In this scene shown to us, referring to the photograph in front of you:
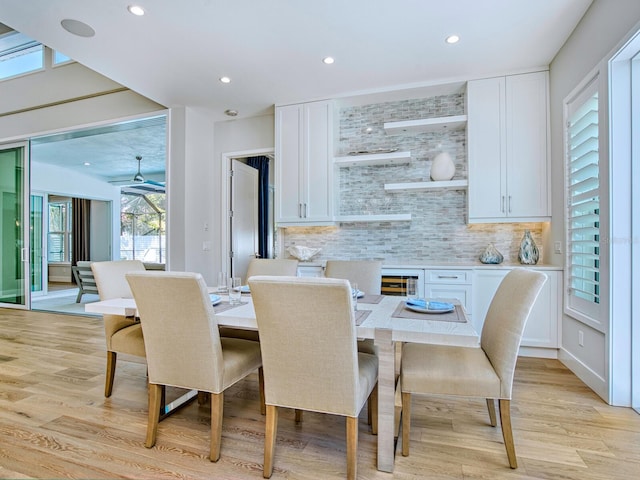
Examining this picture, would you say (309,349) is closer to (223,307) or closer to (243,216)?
(223,307)

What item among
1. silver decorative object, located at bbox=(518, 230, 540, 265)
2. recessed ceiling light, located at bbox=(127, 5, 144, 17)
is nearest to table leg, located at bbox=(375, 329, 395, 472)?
silver decorative object, located at bbox=(518, 230, 540, 265)

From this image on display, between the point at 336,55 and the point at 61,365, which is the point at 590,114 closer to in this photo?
the point at 336,55

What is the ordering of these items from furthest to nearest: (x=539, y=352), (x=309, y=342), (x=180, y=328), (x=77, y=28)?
(x=539, y=352) < (x=77, y=28) < (x=180, y=328) < (x=309, y=342)

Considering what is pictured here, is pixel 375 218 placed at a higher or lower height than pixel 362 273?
higher

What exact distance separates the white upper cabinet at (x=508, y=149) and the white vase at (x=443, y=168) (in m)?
0.22

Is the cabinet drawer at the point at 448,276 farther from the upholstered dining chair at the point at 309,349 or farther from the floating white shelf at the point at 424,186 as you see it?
the upholstered dining chair at the point at 309,349

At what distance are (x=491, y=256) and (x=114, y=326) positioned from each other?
3.40 m

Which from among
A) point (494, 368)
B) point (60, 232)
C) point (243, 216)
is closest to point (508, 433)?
point (494, 368)

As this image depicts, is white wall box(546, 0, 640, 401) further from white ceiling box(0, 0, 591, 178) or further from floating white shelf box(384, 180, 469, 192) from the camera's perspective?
floating white shelf box(384, 180, 469, 192)

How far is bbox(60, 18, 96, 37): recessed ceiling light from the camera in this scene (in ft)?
8.86

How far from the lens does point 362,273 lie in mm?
2936

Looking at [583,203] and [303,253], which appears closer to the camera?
[583,203]

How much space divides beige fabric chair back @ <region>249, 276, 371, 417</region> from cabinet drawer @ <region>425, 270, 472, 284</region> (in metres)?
2.02

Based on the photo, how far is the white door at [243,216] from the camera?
195 inches
